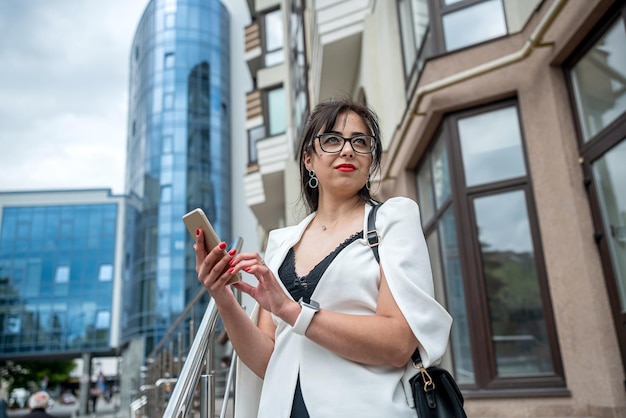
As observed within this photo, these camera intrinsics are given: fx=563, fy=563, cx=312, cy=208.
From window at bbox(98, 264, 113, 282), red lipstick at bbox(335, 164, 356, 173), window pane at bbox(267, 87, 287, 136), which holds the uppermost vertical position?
window pane at bbox(267, 87, 287, 136)

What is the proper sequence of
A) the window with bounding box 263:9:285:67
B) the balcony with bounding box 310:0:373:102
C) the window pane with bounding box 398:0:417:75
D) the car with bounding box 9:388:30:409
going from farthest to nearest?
the car with bounding box 9:388:30:409, the window with bounding box 263:9:285:67, the balcony with bounding box 310:0:373:102, the window pane with bounding box 398:0:417:75

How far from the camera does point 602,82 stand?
4312 mm

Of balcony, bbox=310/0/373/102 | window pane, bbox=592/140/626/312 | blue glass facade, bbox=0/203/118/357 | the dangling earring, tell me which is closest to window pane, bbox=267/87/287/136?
balcony, bbox=310/0/373/102

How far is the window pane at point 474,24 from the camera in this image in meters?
5.76

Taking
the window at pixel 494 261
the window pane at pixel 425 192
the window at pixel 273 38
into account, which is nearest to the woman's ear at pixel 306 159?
the window at pixel 494 261

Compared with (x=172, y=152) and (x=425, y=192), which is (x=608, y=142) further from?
(x=172, y=152)

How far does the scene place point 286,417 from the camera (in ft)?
4.39

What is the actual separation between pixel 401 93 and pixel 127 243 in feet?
123

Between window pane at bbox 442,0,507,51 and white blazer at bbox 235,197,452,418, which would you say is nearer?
white blazer at bbox 235,197,452,418

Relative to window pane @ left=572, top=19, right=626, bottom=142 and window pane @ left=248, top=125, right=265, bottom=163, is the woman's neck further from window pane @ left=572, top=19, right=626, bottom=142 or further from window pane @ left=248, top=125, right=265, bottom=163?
window pane @ left=248, top=125, right=265, bottom=163

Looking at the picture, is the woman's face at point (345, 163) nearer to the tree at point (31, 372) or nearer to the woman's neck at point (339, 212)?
the woman's neck at point (339, 212)

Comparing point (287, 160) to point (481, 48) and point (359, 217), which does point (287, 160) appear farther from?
point (359, 217)

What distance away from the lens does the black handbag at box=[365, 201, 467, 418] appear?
1.25 m

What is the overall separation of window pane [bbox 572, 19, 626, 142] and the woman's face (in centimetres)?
326
